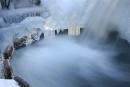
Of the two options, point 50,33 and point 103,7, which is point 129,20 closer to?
point 103,7

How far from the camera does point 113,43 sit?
12023 millimetres

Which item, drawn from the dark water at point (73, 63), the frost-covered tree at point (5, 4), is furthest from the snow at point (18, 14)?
the dark water at point (73, 63)

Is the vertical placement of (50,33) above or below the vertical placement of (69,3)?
below

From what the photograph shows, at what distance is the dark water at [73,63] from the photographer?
8.92 metres

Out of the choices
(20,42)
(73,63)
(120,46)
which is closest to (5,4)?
(20,42)

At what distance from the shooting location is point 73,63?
1011 centimetres

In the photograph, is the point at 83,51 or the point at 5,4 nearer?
the point at 83,51

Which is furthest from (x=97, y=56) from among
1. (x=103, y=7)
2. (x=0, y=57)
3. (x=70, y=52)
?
(x=0, y=57)

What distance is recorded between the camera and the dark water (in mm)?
8919

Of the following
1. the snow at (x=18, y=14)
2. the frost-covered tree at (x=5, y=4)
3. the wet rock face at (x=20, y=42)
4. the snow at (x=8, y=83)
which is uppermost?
the frost-covered tree at (x=5, y=4)

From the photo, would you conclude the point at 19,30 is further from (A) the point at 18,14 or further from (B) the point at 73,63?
(B) the point at 73,63

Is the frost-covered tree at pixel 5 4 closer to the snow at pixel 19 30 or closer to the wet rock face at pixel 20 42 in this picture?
the snow at pixel 19 30

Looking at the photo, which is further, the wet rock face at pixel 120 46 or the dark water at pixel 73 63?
the wet rock face at pixel 120 46

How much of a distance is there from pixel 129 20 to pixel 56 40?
3701mm
